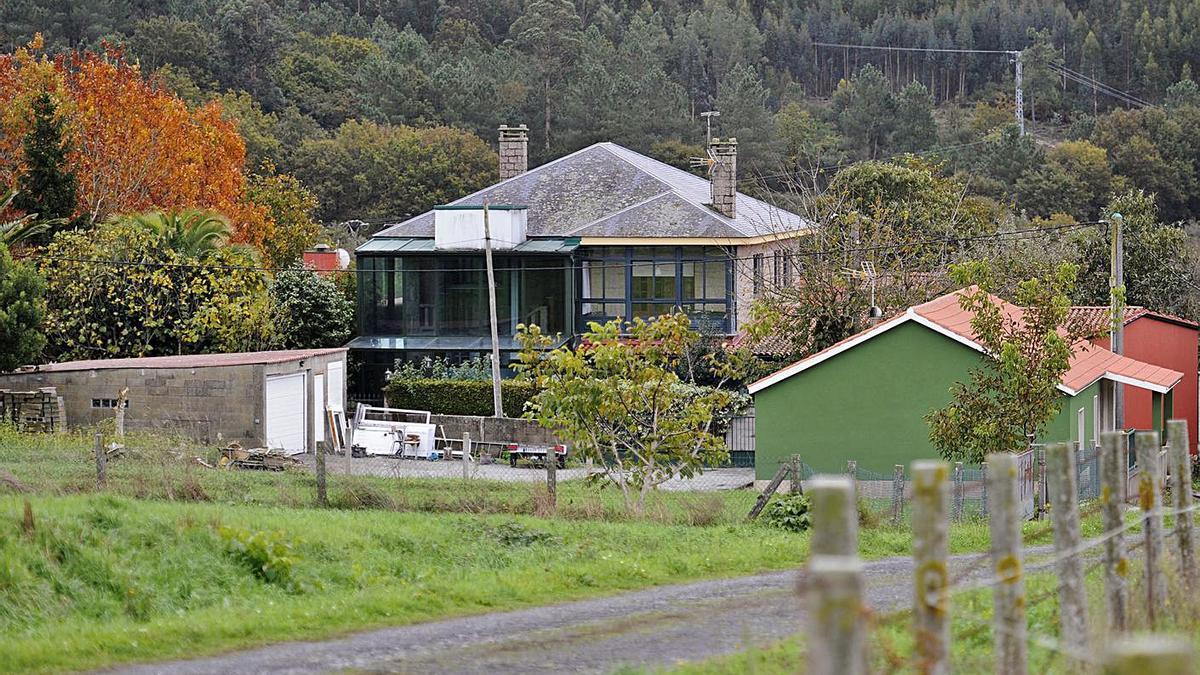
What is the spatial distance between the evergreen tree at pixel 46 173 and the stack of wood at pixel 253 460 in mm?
21284

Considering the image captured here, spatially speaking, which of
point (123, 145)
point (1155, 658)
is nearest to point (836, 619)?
point (1155, 658)

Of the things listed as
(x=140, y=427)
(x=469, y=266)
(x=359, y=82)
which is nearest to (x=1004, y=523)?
(x=140, y=427)

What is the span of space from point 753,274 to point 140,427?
829 inches

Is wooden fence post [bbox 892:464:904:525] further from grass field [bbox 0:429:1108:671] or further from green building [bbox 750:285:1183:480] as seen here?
green building [bbox 750:285:1183:480]

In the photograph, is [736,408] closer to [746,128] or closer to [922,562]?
[922,562]

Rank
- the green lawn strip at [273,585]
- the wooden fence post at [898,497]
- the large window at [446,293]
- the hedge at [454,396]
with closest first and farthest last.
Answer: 1. the green lawn strip at [273,585]
2. the wooden fence post at [898,497]
3. the hedge at [454,396]
4. the large window at [446,293]

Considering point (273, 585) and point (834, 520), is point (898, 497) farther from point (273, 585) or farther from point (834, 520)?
point (834, 520)

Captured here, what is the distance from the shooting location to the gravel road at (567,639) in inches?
441

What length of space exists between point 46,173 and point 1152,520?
44.4 metres

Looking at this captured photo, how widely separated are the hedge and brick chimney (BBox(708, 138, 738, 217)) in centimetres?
1117

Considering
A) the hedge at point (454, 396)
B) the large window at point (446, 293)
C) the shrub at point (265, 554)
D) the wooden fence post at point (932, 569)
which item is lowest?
the shrub at point (265, 554)

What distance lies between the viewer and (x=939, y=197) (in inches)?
2309

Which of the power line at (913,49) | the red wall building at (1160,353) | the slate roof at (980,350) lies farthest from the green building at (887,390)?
the power line at (913,49)

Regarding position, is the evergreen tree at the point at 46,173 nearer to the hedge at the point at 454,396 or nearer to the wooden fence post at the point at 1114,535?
the hedge at the point at 454,396
